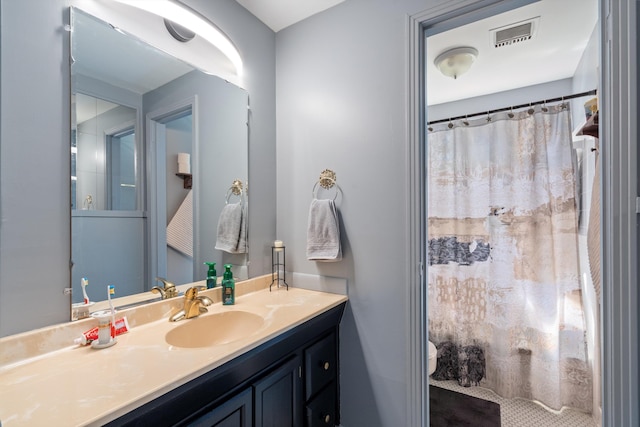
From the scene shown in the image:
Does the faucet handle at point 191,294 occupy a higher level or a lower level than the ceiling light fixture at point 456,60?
lower

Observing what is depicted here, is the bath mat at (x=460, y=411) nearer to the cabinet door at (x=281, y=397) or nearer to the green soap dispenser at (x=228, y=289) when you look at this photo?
the cabinet door at (x=281, y=397)

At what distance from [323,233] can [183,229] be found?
0.69 m

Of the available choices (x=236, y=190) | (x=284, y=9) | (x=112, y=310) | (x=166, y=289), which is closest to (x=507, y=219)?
(x=236, y=190)

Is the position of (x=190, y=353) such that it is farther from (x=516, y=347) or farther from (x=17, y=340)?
(x=516, y=347)

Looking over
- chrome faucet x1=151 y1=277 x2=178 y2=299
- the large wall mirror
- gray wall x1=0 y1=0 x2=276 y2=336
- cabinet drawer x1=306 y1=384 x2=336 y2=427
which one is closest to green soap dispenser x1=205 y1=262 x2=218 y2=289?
the large wall mirror

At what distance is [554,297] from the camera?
6.50 ft

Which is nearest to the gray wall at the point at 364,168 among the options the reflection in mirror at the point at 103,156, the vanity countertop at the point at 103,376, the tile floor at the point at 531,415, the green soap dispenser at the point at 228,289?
the green soap dispenser at the point at 228,289

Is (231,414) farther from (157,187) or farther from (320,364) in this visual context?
(157,187)

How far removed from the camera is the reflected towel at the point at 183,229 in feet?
4.26

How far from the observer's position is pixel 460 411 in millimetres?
1892

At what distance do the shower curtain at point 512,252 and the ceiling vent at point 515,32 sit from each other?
0.55 meters

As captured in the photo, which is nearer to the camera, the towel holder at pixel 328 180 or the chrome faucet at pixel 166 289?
the chrome faucet at pixel 166 289

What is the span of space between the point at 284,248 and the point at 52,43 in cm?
130

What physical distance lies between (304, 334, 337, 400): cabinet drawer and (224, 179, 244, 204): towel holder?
0.88m
